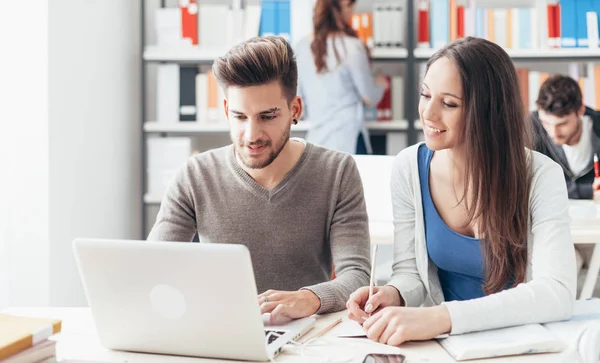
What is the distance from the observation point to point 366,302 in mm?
1370

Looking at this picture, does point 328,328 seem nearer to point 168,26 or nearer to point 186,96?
point 186,96

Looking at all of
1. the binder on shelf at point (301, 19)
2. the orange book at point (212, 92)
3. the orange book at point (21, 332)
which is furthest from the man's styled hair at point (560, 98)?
the orange book at point (21, 332)

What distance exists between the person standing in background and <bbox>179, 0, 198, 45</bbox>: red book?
607 millimetres

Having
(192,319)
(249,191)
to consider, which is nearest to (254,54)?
(249,191)

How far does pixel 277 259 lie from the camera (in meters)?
1.73

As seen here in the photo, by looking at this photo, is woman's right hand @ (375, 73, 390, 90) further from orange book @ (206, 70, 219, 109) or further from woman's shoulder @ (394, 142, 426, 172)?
woman's shoulder @ (394, 142, 426, 172)

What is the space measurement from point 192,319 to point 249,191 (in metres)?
0.66

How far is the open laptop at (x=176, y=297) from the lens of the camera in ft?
3.44

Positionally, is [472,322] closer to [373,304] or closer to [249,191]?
[373,304]

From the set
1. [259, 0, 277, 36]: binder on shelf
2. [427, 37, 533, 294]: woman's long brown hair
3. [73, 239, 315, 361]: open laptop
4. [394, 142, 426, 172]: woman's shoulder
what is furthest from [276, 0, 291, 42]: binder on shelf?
[73, 239, 315, 361]: open laptop

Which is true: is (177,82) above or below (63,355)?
above

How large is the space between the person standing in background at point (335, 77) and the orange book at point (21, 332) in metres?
2.76

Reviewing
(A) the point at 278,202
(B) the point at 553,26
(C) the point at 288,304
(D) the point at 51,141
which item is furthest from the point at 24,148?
(B) the point at 553,26

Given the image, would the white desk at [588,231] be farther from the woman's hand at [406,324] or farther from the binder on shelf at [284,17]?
the binder on shelf at [284,17]
